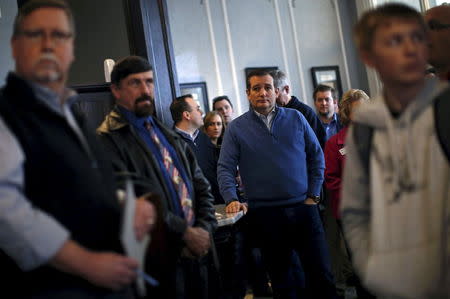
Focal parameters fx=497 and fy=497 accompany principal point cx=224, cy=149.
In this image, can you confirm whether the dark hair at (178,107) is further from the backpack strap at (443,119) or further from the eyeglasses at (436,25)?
the backpack strap at (443,119)

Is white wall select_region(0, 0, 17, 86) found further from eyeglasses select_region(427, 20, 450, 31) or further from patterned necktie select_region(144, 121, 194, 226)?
eyeglasses select_region(427, 20, 450, 31)

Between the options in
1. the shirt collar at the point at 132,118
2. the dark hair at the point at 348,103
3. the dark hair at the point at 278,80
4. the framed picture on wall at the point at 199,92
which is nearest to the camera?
the shirt collar at the point at 132,118

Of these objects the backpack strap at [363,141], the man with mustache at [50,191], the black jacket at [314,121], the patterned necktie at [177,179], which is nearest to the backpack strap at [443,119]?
the backpack strap at [363,141]

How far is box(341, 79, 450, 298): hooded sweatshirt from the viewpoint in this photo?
4.20ft

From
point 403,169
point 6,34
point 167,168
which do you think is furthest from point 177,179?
point 6,34

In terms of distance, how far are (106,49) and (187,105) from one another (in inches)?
36.5

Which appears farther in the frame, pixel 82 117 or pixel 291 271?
pixel 291 271

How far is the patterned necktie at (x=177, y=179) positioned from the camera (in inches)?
83.1

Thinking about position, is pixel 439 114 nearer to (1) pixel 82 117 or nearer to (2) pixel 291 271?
(1) pixel 82 117

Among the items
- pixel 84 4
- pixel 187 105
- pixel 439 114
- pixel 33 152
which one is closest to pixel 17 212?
pixel 33 152

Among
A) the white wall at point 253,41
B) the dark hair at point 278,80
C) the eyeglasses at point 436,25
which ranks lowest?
the eyeglasses at point 436,25

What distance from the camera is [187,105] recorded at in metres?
3.81

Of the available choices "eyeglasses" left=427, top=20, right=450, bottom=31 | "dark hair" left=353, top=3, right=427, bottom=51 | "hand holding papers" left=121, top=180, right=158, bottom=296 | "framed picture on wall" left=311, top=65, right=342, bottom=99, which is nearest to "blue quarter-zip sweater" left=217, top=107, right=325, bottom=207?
"eyeglasses" left=427, top=20, right=450, bottom=31

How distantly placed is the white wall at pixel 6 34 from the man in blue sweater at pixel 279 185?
5.47ft
